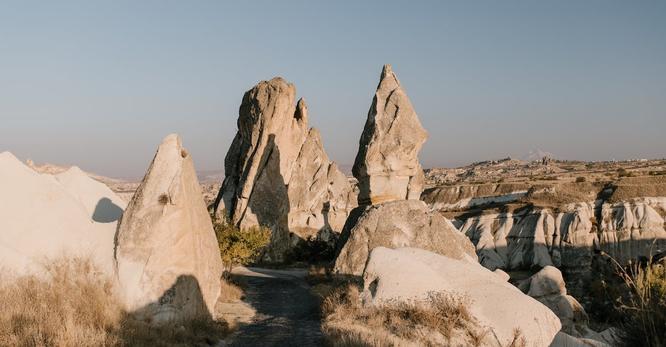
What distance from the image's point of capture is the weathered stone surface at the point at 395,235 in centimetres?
1719

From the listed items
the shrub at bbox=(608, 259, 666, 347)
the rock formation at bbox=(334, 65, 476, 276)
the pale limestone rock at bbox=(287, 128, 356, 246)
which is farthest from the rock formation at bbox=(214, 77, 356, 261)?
the shrub at bbox=(608, 259, 666, 347)

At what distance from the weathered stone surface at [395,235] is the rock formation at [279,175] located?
14.7m

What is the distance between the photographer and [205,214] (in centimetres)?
1221

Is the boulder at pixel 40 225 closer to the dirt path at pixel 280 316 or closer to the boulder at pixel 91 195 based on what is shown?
the boulder at pixel 91 195

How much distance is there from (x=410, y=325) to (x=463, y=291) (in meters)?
1.79

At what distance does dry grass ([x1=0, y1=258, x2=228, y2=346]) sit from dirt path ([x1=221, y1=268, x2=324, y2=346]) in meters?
0.99

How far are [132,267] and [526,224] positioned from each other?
4140 cm

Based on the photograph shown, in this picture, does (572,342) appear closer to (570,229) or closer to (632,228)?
(570,229)

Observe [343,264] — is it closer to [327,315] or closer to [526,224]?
[327,315]

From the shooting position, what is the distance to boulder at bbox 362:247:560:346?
9.53m

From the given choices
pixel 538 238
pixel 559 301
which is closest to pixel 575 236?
pixel 538 238

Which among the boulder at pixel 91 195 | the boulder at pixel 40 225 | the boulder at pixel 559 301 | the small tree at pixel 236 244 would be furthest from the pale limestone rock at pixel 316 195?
the boulder at pixel 40 225

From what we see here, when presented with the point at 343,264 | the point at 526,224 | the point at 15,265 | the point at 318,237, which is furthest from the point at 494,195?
the point at 15,265

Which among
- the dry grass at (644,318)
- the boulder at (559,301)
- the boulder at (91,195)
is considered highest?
the boulder at (91,195)
